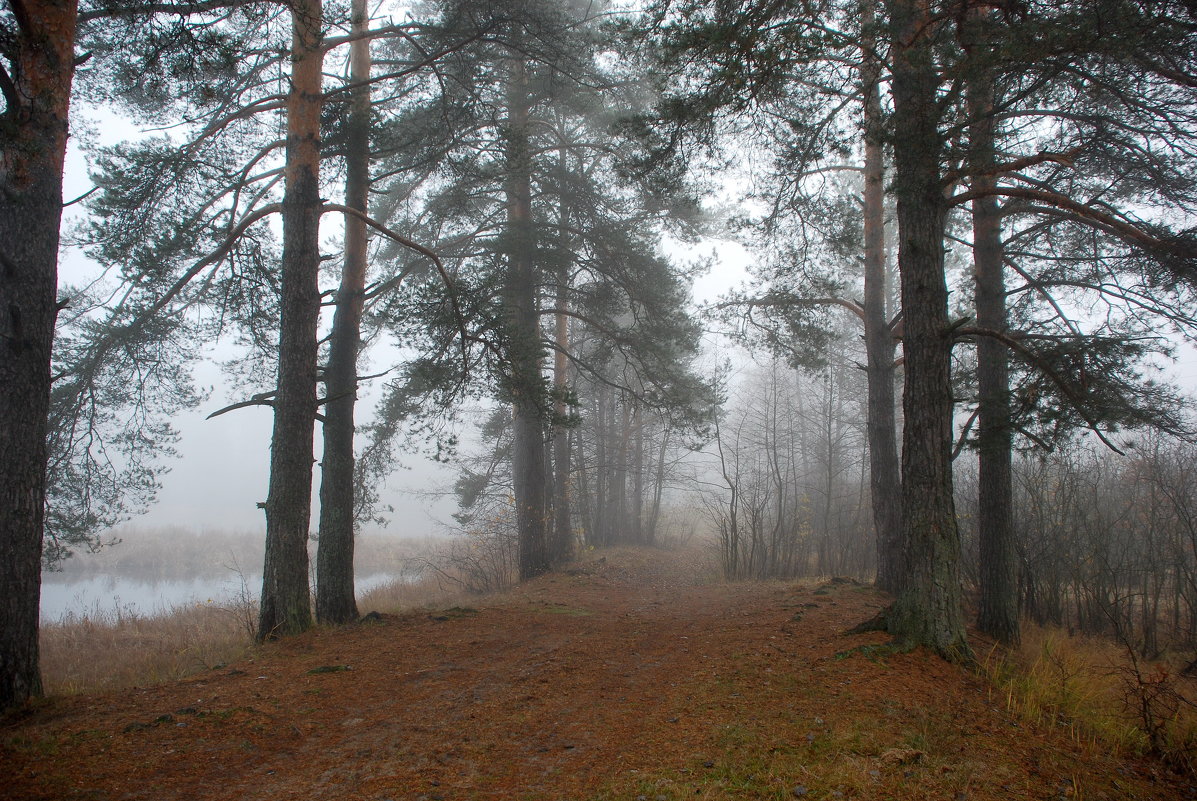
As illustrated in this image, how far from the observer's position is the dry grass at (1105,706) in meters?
3.88

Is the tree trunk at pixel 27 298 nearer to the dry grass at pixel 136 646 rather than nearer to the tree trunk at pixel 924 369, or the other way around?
the dry grass at pixel 136 646

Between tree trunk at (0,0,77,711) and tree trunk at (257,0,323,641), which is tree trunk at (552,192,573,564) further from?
tree trunk at (0,0,77,711)

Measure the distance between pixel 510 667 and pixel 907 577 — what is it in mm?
3321

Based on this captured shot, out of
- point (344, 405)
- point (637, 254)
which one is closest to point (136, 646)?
point (344, 405)

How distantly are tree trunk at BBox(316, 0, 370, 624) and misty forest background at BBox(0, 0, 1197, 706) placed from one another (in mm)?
42

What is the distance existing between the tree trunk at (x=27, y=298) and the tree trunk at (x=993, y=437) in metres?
7.97

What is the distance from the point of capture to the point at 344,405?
8.07 m

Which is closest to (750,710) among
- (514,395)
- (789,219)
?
(514,395)

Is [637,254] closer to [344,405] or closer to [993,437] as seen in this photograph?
[344,405]

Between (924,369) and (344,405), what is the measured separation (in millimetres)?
6582

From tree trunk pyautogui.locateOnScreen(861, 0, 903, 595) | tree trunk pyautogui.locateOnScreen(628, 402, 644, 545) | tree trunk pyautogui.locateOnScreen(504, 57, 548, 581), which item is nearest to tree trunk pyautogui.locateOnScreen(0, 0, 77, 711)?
tree trunk pyautogui.locateOnScreen(504, 57, 548, 581)

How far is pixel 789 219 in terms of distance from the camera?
8188 millimetres

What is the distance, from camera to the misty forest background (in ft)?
16.3

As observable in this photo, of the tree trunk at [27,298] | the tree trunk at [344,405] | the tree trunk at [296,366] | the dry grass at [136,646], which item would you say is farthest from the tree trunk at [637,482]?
the tree trunk at [27,298]
